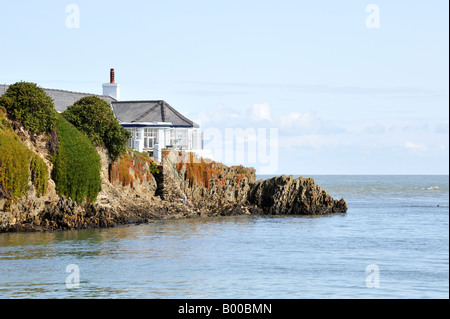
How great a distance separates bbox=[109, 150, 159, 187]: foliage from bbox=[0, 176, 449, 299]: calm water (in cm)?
572

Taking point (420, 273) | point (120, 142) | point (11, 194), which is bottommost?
point (420, 273)

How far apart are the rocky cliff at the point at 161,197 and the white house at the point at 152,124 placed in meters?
4.24

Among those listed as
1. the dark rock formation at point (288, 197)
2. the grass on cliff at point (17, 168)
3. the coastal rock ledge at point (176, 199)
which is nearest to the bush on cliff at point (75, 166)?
the coastal rock ledge at point (176, 199)

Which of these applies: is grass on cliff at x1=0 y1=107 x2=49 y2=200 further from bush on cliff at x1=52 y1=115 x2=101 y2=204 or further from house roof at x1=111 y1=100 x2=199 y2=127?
house roof at x1=111 y1=100 x2=199 y2=127

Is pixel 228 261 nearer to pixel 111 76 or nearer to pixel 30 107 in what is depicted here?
pixel 30 107

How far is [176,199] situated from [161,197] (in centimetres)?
123

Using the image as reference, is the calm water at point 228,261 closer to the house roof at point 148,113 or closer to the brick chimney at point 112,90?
the house roof at point 148,113

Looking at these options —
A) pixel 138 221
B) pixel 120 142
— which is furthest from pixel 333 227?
pixel 120 142

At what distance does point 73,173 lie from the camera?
4491cm

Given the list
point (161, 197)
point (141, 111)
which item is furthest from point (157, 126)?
point (161, 197)

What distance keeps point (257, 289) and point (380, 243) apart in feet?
56.2

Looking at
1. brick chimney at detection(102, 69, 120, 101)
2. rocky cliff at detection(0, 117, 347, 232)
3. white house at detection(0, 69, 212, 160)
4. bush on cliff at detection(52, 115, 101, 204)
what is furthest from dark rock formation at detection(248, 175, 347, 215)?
brick chimney at detection(102, 69, 120, 101)

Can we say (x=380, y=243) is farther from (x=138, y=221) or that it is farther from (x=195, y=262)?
(x=138, y=221)

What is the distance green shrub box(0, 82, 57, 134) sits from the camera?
44188 mm
